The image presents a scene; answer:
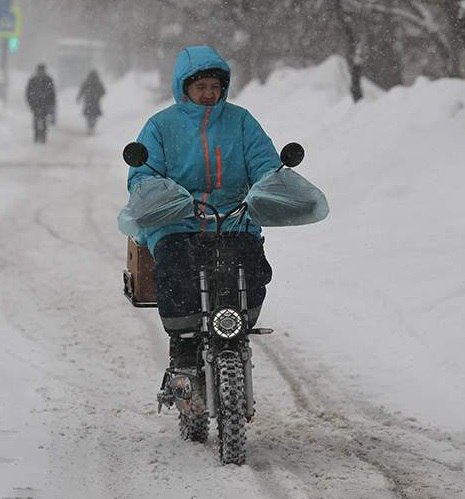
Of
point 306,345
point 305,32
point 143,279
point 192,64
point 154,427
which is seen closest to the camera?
point 192,64

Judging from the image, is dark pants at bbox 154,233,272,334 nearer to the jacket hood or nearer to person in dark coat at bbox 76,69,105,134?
the jacket hood

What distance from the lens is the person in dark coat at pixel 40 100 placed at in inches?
1062

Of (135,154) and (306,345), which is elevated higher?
(135,154)

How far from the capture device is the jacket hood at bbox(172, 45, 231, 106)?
534cm

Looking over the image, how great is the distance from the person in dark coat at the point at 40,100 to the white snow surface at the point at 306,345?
11210mm

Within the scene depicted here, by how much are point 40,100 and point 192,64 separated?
22.2 metres

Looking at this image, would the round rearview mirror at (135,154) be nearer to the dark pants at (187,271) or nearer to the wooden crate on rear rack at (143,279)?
the dark pants at (187,271)

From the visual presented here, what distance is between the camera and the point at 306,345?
791 cm

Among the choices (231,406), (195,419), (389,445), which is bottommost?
(389,445)

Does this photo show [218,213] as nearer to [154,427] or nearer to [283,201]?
[283,201]

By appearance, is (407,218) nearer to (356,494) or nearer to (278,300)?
(278,300)

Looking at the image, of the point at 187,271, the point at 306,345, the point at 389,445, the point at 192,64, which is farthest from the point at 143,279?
the point at 306,345

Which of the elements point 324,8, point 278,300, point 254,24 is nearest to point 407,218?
point 278,300

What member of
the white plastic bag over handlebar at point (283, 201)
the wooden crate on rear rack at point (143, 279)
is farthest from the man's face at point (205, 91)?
the wooden crate on rear rack at point (143, 279)
